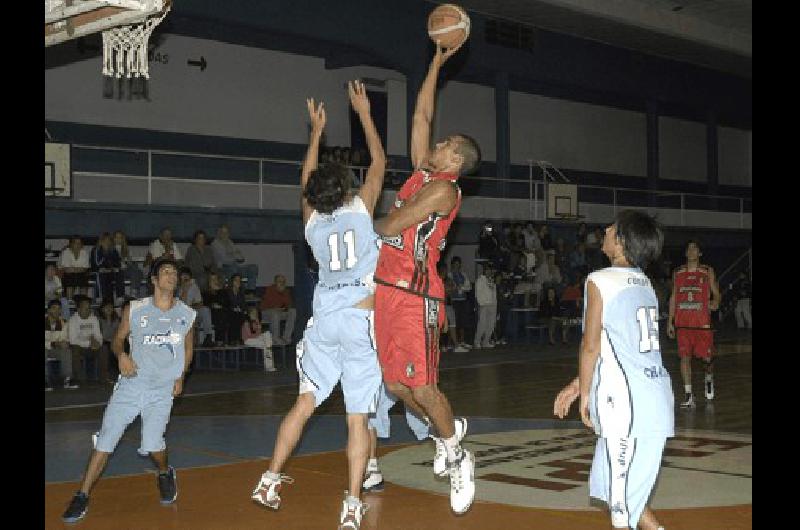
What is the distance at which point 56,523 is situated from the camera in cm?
639

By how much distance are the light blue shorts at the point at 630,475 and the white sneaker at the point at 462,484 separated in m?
1.53

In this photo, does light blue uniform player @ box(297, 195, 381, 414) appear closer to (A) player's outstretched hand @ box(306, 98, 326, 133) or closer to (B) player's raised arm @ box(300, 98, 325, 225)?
(B) player's raised arm @ box(300, 98, 325, 225)

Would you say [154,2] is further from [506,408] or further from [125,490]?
[506,408]

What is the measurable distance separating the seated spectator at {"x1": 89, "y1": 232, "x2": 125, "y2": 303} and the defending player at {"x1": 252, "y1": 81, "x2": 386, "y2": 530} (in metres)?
10.8

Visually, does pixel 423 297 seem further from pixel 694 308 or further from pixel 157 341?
pixel 694 308

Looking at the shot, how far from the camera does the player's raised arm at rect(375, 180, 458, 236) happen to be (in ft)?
19.7

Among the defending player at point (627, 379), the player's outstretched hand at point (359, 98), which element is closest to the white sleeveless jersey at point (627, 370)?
the defending player at point (627, 379)

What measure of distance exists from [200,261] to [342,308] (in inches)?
459

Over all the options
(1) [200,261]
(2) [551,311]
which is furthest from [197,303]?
(2) [551,311]

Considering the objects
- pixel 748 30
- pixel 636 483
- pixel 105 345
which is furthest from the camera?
pixel 748 30

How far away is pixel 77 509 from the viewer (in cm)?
646

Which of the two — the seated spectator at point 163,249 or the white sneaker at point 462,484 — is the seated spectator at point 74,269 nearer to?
the seated spectator at point 163,249

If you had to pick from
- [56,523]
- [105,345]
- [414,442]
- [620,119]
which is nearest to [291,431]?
[56,523]
